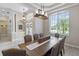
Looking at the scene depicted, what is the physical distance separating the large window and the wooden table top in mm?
224

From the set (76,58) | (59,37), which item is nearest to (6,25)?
(59,37)

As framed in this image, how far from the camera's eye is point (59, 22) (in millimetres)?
2090

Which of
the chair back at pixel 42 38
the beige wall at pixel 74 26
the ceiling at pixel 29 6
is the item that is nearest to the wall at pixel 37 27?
the chair back at pixel 42 38

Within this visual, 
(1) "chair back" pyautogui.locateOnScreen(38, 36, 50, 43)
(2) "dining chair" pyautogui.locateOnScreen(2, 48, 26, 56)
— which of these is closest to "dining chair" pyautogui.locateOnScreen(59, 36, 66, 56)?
(1) "chair back" pyautogui.locateOnScreen(38, 36, 50, 43)

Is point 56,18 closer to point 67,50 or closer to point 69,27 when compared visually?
point 69,27

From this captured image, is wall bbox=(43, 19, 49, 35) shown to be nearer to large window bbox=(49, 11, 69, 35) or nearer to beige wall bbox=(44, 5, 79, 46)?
large window bbox=(49, 11, 69, 35)

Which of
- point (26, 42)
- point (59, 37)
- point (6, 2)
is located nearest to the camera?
point (6, 2)

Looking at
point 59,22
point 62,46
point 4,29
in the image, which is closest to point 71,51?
point 62,46

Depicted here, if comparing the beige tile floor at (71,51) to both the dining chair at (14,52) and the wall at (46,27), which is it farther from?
the dining chair at (14,52)

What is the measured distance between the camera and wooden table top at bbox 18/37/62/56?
1936 millimetres

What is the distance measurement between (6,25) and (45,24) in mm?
762

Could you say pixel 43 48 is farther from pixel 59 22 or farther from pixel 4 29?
pixel 4 29

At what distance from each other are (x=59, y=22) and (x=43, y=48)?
0.64 metres

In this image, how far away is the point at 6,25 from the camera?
6.40 feet
